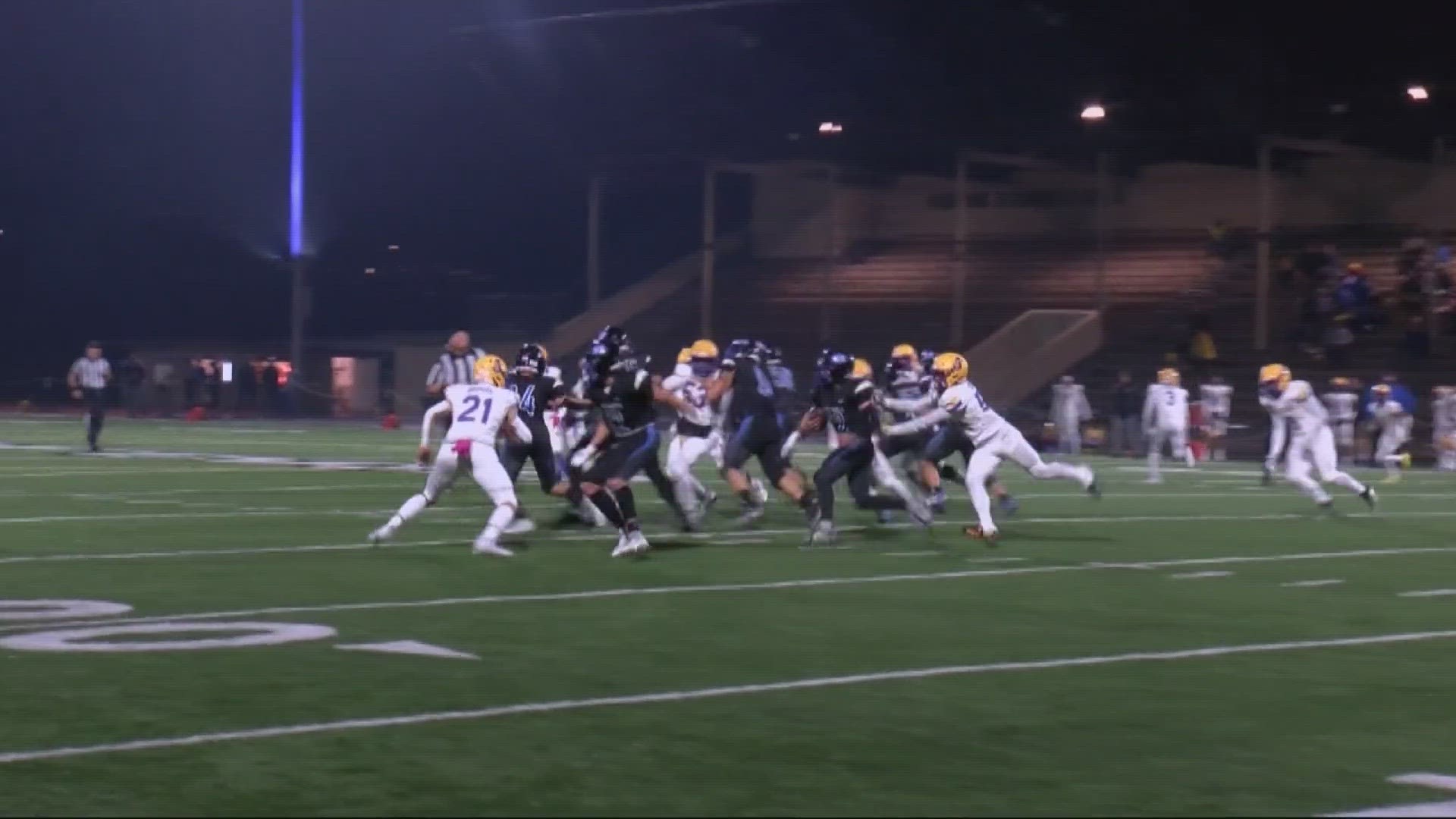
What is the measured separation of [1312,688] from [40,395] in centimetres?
4991

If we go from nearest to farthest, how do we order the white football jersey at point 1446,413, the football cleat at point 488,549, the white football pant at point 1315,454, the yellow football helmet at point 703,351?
the football cleat at point 488,549, the yellow football helmet at point 703,351, the white football pant at point 1315,454, the white football jersey at point 1446,413

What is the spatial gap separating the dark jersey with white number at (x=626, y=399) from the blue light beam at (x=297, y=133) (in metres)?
31.6

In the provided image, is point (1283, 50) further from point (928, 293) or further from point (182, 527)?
point (182, 527)

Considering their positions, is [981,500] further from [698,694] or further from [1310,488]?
[698,694]

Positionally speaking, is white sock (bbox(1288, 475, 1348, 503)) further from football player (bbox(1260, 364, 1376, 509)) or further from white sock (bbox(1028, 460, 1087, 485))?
white sock (bbox(1028, 460, 1087, 485))

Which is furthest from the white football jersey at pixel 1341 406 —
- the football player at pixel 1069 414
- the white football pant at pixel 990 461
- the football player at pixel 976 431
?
the football player at pixel 976 431

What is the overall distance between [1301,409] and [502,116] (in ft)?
101

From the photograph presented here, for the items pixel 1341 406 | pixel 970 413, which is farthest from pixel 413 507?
pixel 1341 406

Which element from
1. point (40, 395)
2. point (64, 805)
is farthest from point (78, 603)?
point (40, 395)

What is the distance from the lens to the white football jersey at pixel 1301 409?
73.2 feet

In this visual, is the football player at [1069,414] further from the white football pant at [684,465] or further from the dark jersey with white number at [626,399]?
the dark jersey with white number at [626,399]

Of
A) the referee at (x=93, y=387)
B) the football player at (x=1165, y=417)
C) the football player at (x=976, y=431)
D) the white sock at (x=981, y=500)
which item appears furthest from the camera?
the referee at (x=93, y=387)

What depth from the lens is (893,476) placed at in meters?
17.8

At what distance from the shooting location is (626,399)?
15719 millimetres
